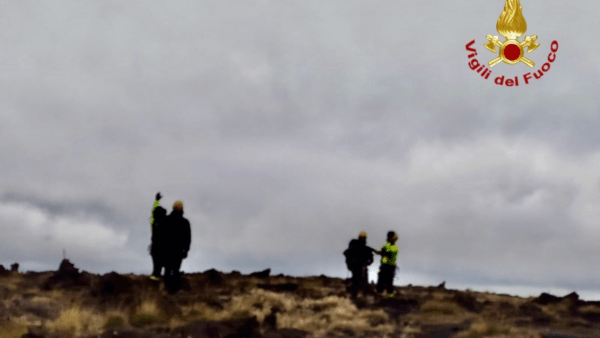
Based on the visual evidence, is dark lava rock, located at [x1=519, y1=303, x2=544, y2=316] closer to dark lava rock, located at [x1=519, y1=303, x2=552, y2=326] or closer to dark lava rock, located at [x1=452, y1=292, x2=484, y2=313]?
dark lava rock, located at [x1=519, y1=303, x2=552, y2=326]

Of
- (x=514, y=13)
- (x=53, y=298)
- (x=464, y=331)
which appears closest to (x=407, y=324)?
(x=464, y=331)

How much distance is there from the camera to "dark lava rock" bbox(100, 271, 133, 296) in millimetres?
17125

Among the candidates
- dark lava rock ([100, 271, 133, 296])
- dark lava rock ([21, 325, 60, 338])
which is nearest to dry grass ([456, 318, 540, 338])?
dark lava rock ([21, 325, 60, 338])

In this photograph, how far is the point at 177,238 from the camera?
1656 cm

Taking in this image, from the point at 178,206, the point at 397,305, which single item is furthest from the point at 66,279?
the point at 397,305

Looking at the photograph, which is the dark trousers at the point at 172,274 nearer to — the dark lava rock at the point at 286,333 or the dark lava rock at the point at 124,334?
the dark lava rock at the point at 124,334

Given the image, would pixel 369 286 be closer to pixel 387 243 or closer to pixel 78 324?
pixel 387 243

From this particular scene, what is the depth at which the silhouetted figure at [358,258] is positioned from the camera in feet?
68.8

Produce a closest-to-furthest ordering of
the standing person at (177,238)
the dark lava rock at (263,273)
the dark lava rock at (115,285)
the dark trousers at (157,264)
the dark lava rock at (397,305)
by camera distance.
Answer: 1. the standing person at (177,238)
2. the dark lava rock at (115,285)
3. the dark lava rock at (397,305)
4. the dark trousers at (157,264)
5. the dark lava rock at (263,273)

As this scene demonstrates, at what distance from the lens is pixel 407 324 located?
15.1 m

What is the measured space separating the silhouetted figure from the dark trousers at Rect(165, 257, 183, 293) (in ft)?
20.5

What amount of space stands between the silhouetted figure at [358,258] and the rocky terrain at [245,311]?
0.67m

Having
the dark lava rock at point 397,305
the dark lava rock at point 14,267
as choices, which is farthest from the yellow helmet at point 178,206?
the dark lava rock at point 14,267

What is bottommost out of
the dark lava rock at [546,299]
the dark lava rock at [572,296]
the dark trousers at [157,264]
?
the dark trousers at [157,264]
